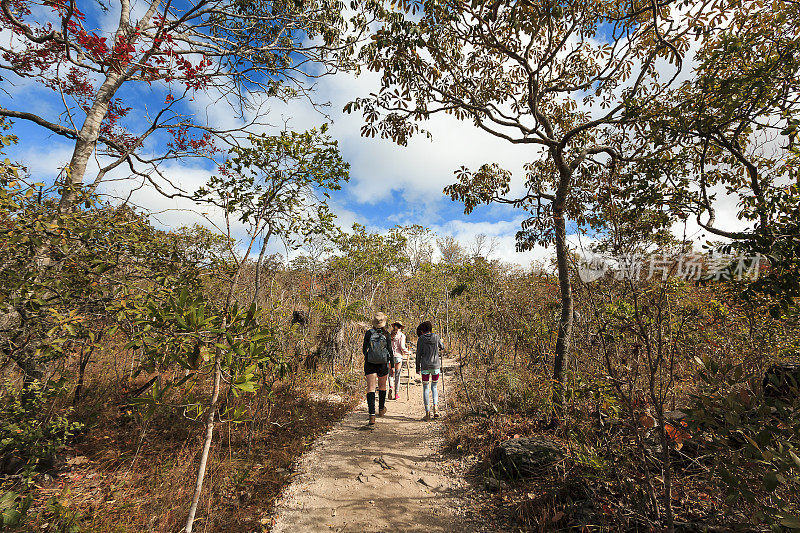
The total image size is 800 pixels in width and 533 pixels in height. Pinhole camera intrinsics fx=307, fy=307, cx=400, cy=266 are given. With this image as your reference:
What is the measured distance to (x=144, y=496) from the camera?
3.48 meters

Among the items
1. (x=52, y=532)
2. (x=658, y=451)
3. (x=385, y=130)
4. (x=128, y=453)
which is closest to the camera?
(x=52, y=532)

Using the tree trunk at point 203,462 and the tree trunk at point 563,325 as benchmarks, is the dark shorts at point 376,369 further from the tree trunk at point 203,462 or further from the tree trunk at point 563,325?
the tree trunk at point 203,462

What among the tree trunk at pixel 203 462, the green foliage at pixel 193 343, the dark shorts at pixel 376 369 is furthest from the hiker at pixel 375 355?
the green foliage at pixel 193 343

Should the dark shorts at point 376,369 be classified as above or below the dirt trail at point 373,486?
above

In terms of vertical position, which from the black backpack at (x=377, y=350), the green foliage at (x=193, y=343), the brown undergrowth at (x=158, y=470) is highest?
the green foliage at (x=193, y=343)

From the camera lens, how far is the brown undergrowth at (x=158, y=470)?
3.12 metres

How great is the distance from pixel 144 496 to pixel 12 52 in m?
5.56

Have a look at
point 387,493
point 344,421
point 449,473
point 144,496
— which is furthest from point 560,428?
point 144,496

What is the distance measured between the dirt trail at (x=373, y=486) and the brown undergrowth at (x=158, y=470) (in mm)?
Answer: 339

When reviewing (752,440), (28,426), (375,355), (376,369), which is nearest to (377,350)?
(375,355)

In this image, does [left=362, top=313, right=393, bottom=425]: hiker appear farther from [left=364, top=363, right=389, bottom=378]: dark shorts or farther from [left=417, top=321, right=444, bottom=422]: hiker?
[left=417, top=321, right=444, bottom=422]: hiker

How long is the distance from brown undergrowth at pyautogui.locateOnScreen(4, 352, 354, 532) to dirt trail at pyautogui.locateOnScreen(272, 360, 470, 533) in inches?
13.4

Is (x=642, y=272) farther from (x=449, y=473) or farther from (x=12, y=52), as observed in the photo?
(x=12, y=52)

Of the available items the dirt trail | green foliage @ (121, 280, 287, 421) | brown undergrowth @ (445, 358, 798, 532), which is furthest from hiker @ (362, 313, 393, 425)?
green foliage @ (121, 280, 287, 421)
